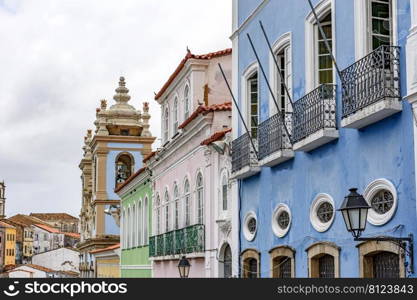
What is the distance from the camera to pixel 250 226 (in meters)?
15.5

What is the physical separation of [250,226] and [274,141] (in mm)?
2306

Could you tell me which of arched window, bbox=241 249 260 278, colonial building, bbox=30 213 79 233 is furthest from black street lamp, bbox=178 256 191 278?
colonial building, bbox=30 213 79 233

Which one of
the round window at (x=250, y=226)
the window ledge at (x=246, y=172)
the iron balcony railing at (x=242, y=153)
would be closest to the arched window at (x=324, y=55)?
the iron balcony railing at (x=242, y=153)

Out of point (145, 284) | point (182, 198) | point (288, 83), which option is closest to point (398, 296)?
point (145, 284)

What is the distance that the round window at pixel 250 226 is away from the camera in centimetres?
1516

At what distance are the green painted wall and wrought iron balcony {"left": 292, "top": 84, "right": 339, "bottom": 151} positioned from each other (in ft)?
47.5

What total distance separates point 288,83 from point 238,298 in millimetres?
5768

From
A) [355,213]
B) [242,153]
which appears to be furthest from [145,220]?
[355,213]

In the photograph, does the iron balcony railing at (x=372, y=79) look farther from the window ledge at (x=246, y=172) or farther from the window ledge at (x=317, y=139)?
the window ledge at (x=246, y=172)

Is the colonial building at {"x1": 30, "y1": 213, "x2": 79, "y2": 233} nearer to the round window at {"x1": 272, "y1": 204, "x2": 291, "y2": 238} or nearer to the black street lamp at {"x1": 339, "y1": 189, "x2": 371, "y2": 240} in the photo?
the round window at {"x1": 272, "y1": 204, "x2": 291, "y2": 238}

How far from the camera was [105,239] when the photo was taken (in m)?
55.3

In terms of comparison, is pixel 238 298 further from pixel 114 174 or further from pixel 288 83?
pixel 114 174

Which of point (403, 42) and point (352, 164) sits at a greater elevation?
point (403, 42)

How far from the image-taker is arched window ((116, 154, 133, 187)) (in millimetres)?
55625
